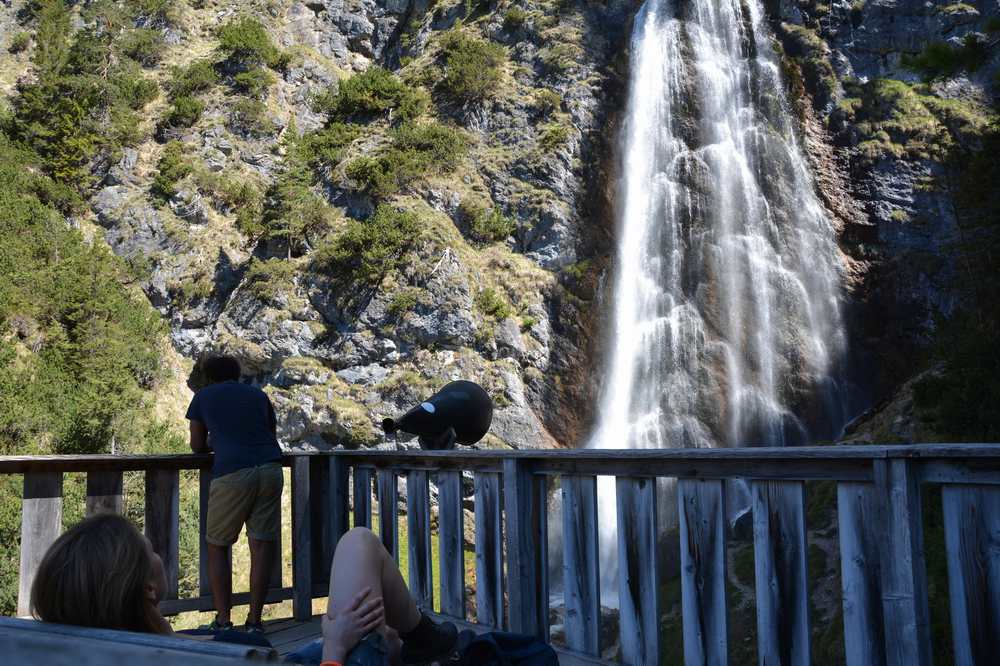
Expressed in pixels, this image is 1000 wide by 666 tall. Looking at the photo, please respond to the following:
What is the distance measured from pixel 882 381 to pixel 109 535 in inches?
801

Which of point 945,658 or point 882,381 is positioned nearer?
point 945,658

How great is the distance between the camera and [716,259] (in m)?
20.9

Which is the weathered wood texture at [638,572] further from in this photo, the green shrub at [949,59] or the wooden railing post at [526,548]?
the green shrub at [949,59]

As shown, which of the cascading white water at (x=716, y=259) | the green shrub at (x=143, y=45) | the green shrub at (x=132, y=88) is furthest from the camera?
the green shrub at (x=143, y=45)

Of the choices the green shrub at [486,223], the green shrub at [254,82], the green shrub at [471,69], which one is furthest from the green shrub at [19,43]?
Answer: the green shrub at [486,223]

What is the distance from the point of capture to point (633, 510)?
3.20 metres

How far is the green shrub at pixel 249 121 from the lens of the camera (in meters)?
26.6

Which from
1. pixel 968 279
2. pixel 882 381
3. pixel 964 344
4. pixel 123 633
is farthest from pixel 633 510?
pixel 882 381

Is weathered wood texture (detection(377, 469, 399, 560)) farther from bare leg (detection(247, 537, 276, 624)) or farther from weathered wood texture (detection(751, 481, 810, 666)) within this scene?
weathered wood texture (detection(751, 481, 810, 666))

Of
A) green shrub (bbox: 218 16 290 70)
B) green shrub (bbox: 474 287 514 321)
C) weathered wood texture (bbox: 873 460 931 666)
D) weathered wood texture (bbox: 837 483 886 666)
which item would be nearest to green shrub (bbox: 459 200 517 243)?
green shrub (bbox: 474 287 514 321)

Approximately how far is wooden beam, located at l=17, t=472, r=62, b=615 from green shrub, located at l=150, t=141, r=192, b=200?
2194 centimetres

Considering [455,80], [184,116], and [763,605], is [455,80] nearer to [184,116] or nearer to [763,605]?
[184,116]

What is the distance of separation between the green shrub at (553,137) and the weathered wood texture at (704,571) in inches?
850

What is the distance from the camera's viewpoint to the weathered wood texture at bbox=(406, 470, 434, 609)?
457 cm
